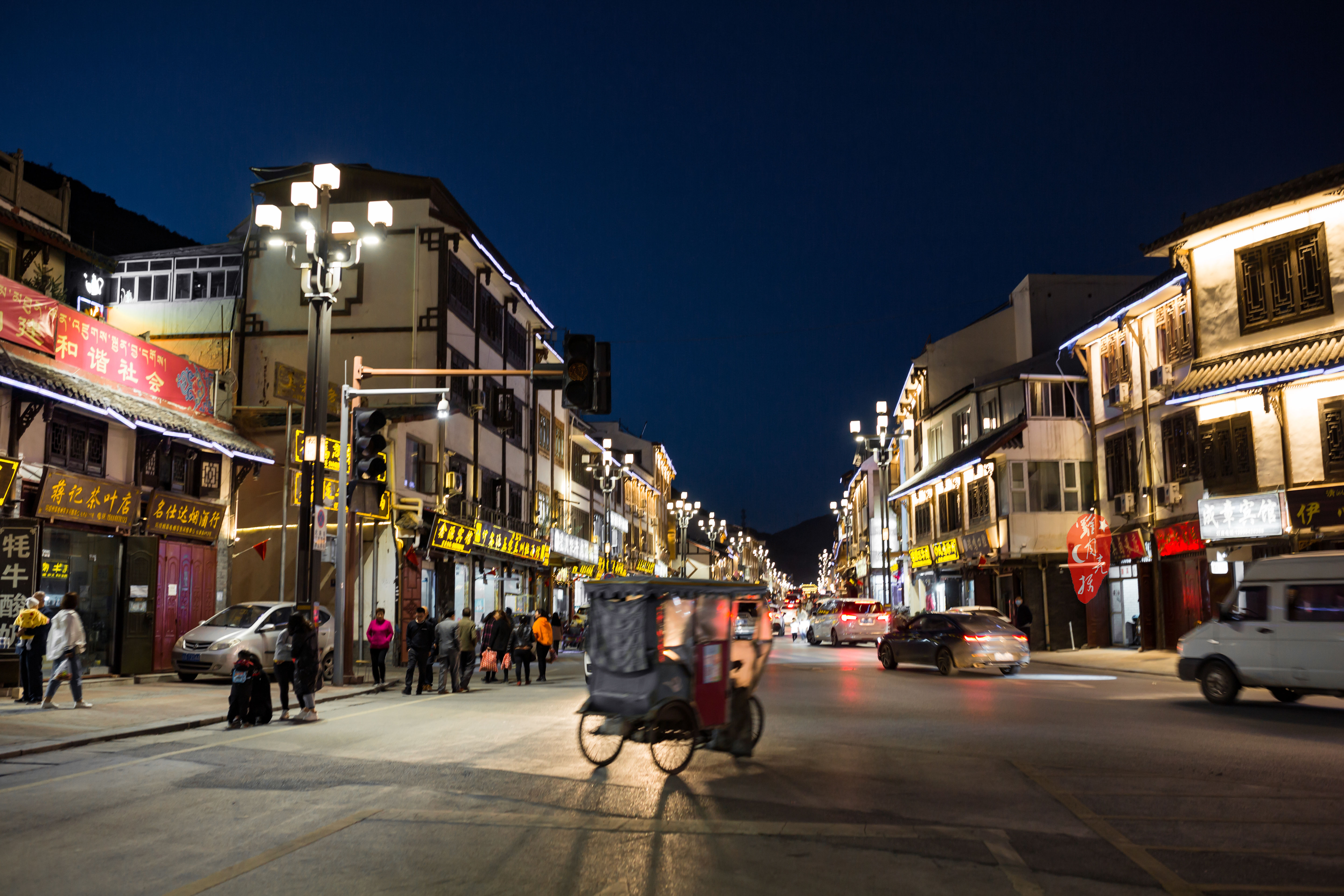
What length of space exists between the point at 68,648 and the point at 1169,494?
86.6 ft

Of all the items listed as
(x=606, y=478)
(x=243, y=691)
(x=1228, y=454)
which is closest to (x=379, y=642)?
(x=243, y=691)

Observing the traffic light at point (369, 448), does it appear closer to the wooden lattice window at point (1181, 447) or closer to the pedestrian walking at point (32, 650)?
the pedestrian walking at point (32, 650)

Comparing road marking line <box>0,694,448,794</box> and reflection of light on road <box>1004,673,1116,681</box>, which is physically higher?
road marking line <box>0,694,448,794</box>

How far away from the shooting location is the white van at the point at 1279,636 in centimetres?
1511

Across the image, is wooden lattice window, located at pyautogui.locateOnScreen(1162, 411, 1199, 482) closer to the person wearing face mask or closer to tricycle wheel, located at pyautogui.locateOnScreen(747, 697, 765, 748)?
the person wearing face mask

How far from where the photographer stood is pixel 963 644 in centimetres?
2484

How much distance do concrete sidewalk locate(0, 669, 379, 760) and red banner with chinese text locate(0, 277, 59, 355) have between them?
621 centimetres

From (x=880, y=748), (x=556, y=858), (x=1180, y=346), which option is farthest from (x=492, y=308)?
(x=556, y=858)

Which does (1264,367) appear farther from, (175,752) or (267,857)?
(267,857)

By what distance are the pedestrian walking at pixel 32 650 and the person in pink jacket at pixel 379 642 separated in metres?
6.27

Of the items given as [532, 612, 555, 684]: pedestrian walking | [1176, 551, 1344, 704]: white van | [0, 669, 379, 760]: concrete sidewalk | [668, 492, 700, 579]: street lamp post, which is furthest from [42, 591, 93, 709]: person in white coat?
[668, 492, 700, 579]: street lamp post

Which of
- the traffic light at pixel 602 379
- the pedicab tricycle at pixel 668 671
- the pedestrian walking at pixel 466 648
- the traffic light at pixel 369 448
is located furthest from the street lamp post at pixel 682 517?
the pedicab tricycle at pixel 668 671

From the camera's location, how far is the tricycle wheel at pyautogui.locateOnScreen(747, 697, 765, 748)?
11.2 m

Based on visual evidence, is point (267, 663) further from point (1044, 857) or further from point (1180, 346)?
point (1180, 346)
